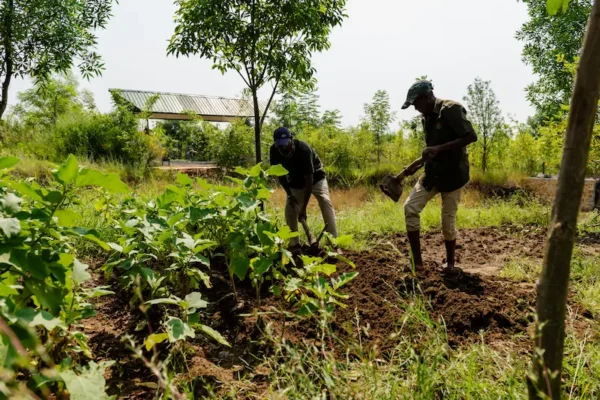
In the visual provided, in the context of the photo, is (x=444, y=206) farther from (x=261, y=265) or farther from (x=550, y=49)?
(x=550, y=49)

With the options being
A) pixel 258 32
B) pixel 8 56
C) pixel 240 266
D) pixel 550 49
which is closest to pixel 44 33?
pixel 8 56

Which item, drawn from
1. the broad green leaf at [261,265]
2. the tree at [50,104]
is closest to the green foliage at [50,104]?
the tree at [50,104]

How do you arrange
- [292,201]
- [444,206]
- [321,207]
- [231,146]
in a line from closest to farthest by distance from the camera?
[444,206] < [292,201] < [321,207] < [231,146]

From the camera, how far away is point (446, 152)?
3.84 meters

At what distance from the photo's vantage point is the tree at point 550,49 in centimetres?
1263

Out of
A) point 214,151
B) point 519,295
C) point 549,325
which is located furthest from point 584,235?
point 214,151

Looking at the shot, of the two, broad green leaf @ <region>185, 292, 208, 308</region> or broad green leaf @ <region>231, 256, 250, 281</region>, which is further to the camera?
broad green leaf @ <region>231, 256, 250, 281</region>

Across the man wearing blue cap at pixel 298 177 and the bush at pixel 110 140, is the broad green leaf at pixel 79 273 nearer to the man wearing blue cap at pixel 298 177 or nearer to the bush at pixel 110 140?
the man wearing blue cap at pixel 298 177

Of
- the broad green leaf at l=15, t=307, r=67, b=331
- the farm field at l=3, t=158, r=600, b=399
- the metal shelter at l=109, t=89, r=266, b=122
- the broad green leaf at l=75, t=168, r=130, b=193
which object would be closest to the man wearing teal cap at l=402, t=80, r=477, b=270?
the farm field at l=3, t=158, r=600, b=399

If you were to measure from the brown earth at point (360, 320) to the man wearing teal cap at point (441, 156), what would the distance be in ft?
1.41

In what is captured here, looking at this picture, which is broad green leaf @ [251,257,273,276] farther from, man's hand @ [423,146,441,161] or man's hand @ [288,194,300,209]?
man's hand @ [288,194,300,209]

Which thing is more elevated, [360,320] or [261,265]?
[261,265]

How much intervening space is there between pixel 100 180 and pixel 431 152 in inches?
114

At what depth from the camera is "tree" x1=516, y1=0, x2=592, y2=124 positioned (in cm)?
1263
